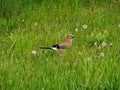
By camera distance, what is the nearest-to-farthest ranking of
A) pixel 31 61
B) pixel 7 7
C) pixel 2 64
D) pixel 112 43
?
pixel 2 64, pixel 31 61, pixel 112 43, pixel 7 7

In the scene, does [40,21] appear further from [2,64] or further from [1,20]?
[2,64]

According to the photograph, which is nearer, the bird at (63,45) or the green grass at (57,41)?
the green grass at (57,41)

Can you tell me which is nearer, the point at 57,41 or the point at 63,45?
the point at 63,45

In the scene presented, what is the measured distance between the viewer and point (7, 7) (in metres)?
8.41

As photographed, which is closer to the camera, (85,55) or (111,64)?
(111,64)

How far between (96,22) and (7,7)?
1.74 metres

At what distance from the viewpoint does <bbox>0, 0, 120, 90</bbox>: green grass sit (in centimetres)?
459

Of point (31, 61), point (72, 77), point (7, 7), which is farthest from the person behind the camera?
point (7, 7)

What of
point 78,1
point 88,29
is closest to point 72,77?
point 88,29

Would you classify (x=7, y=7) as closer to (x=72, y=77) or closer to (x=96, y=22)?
(x=96, y=22)

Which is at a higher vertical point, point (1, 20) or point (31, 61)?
point (1, 20)

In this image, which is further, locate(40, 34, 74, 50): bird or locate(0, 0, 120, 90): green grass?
locate(40, 34, 74, 50): bird

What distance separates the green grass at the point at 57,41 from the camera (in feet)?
15.0

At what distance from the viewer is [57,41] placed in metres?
6.92
